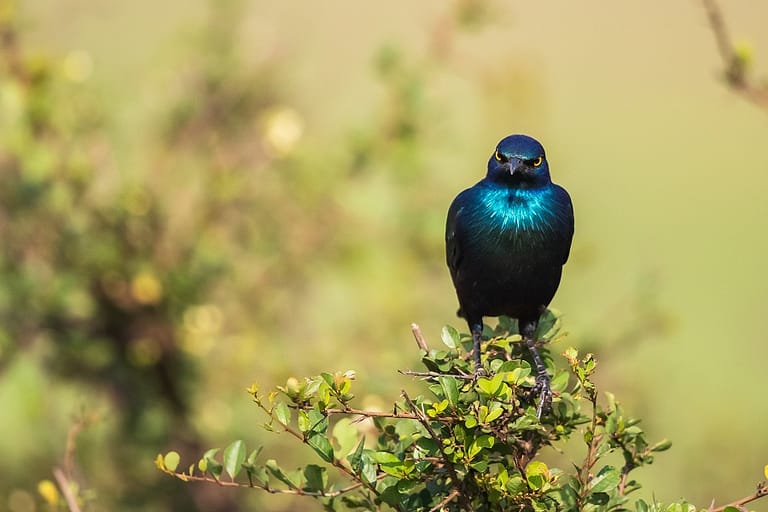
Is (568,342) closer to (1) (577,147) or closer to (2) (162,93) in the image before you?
(2) (162,93)

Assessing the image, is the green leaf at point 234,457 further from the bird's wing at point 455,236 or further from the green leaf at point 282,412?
the bird's wing at point 455,236

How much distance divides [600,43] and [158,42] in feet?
37.6

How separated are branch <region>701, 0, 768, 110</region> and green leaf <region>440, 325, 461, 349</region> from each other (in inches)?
62.4

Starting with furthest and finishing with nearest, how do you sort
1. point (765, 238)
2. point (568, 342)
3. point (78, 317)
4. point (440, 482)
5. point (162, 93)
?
point (765, 238)
point (162, 93)
point (78, 317)
point (568, 342)
point (440, 482)

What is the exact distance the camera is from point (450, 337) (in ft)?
8.87

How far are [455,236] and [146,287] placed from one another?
2318 millimetres

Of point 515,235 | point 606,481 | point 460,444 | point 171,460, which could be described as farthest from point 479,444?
point 515,235

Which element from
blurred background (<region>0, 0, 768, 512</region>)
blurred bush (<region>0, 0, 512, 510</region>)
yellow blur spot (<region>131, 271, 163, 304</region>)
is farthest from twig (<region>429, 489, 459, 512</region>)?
yellow blur spot (<region>131, 271, 163, 304</region>)

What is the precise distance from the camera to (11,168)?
5461 mm

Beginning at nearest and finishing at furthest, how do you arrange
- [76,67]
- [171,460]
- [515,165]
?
[171,460] < [515,165] < [76,67]

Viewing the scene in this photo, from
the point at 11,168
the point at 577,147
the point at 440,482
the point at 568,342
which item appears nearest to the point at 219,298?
the point at 11,168

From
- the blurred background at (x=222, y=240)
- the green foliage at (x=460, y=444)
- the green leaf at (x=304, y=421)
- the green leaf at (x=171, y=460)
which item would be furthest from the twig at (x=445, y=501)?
the blurred background at (x=222, y=240)

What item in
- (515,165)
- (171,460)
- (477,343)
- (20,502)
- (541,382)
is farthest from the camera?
(20,502)

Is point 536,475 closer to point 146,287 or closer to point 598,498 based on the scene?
point 598,498
